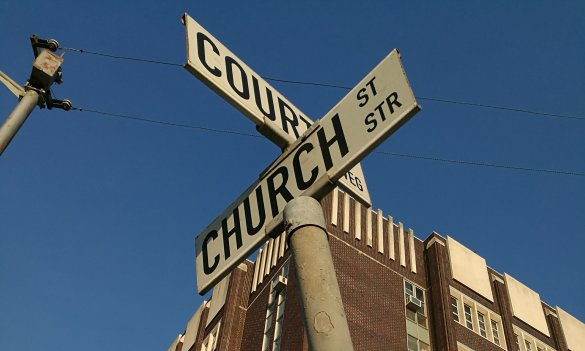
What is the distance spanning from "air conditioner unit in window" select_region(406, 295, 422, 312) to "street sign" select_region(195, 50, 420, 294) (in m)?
25.0

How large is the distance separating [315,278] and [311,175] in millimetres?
1003

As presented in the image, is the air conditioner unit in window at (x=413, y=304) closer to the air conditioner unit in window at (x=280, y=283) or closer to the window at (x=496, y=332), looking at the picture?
the window at (x=496, y=332)

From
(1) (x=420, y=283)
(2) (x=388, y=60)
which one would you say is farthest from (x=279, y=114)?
(1) (x=420, y=283)

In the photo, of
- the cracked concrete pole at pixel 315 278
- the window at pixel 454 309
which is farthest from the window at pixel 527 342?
the cracked concrete pole at pixel 315 278

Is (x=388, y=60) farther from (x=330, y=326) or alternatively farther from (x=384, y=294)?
(x=384, y=294)

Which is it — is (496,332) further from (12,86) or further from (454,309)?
(12,86)

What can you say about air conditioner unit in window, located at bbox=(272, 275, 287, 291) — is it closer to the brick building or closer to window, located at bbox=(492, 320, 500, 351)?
the brick building

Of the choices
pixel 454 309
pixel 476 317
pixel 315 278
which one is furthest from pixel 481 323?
pixel 315 278

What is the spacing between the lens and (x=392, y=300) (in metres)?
28.3

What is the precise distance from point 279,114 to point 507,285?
3084cm

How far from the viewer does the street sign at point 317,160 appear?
14.3 ft

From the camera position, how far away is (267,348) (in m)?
27.2

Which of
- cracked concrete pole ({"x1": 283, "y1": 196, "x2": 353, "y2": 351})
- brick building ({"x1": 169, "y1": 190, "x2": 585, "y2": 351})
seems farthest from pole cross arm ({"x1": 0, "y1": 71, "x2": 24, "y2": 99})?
brick building ({"x1": 169, "y1": 190, "x2": 585, "y2": 351})

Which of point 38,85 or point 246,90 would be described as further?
point 38,85
